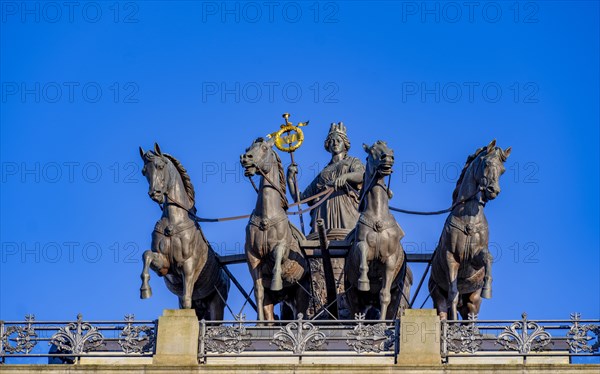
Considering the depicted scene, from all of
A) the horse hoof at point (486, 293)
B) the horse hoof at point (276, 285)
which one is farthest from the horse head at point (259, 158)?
the horse hoof at point (486, 293)

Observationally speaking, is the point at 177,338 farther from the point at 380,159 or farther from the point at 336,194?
the point at 336,194

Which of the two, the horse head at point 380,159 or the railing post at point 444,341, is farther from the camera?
the horse head at point 380,159

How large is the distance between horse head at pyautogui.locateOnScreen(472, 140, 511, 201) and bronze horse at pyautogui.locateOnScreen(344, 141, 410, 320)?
1.62 m

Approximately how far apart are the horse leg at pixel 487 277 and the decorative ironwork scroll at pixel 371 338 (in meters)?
1.97

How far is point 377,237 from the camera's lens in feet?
128

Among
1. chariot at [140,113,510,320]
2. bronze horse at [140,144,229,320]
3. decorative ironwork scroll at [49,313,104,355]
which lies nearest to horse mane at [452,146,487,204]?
chariot at [140,113,510,320]

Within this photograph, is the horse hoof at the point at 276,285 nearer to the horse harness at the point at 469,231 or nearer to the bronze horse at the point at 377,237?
A: the bronze horse at the point at 377,237

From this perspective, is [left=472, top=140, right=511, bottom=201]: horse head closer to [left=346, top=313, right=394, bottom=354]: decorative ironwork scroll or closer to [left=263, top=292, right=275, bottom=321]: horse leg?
[left=346, top=313, right=394, bottom=354]: decorative ironwork scroll

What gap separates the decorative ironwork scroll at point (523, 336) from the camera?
3688 cm

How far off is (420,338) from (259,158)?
4.96 meters

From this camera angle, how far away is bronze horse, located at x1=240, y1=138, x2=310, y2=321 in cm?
3956

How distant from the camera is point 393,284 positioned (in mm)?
39969

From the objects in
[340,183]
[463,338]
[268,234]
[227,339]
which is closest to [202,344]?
[227,339]

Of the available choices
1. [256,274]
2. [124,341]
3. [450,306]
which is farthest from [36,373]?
[450,306]
